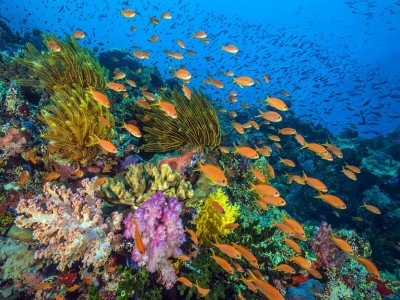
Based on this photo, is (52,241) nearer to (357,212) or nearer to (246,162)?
(246,162)

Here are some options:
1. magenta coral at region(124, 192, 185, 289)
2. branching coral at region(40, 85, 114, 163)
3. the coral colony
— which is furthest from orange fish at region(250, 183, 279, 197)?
branching coral at region(40, 85, 114, 163)

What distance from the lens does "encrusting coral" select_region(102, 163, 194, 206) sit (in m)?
4.41

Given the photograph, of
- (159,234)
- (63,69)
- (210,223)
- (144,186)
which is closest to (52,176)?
(144,186)

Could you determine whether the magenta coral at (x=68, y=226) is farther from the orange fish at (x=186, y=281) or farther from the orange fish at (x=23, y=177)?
the orange fish at (x=23, y=177)

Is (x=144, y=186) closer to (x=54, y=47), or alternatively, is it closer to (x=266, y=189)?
(x=266, y=189)

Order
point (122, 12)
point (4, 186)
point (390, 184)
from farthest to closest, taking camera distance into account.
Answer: point (390, 184) < point (122, 12) < point (4, 186)

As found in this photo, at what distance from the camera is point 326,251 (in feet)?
18.2

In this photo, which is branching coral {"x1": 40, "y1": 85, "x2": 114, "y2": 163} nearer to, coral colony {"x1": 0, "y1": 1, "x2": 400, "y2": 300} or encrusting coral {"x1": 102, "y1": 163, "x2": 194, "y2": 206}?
coral colony {"x1": 0, "y1": 1, "x2": 400, "y2": 300}

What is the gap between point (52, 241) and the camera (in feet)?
12.3

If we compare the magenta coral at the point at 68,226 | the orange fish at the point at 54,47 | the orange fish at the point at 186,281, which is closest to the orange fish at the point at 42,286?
the magenta coral at the point at 68,226

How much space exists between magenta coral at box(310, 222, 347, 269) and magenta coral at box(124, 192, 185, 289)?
131 inches

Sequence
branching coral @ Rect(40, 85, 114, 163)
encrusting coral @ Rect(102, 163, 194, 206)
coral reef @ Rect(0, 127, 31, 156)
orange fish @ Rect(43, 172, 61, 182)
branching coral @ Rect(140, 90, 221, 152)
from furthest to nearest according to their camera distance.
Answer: branching coral @ Rect(140, 90, 221, 152) < coral reef @ Rect(0, 127, 31, 156) < orange fish @ Rect(43, 172, 61, 182) < branching coral @ Rect(40, 85, 114, 163) < encrusting coral @ Rect(102, 163, 194, 206)

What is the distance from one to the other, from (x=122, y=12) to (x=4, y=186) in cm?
774

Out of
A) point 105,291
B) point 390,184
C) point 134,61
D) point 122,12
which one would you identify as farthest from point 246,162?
point 134,61
